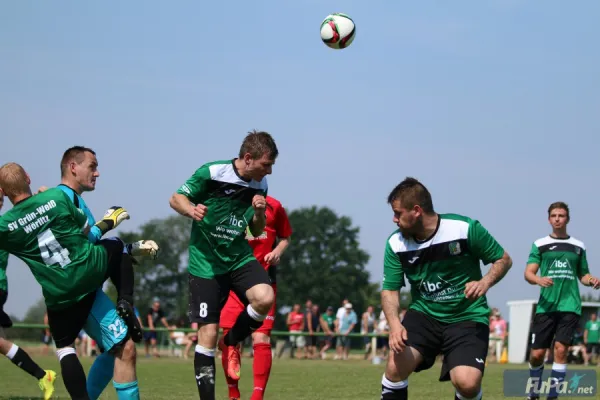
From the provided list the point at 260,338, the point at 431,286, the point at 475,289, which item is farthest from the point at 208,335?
the point at 475,289

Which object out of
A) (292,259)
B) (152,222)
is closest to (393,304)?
(292,259)

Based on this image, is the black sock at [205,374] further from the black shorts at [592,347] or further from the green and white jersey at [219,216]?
the black shorts at [592,347]

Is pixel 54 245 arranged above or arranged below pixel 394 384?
above

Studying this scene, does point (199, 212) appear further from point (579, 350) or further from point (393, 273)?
point (579, 350)

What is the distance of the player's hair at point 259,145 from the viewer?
8336mm

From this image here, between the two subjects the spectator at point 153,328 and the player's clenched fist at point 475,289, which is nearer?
the player's clenched fist at point 475,289

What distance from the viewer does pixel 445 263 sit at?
286 inches

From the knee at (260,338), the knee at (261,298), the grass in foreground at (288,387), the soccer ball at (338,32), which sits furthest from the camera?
the grass in foreground at (288,387)

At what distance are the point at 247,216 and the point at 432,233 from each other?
1997 mm

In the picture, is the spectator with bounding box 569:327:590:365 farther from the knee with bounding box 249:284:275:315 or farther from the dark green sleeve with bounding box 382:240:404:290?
the dark green sleeve with bounding box 382:240:404:290

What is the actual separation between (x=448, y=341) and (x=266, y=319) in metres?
3.18

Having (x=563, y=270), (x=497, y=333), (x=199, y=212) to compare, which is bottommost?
(x=497, y=333)

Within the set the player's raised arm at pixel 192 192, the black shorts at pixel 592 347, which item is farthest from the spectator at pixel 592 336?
the player's raised arm at pixel 192 192

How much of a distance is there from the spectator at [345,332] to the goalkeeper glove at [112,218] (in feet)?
78.3
